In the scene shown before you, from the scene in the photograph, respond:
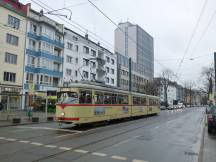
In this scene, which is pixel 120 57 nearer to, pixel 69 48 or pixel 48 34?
pixel 69 48

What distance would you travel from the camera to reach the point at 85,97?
18.6 m

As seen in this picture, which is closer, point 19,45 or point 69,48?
point 19,45

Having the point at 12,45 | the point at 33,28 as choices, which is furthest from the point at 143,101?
the point at 33,28

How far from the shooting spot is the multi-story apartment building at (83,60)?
58406mm

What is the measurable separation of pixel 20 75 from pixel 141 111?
22845 mm

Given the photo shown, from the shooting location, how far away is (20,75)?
4484 centimetres

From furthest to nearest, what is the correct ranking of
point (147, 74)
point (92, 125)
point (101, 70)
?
1. point (147, 74)
2. point (101, 70)
3. point (92, 125)

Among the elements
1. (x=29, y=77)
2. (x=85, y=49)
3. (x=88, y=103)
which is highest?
(x=85, y=49)

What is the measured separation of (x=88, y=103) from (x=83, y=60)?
45163 mm

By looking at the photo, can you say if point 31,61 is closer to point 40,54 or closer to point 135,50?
point 40,54

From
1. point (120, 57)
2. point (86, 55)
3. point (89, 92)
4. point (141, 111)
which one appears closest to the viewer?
point (89, 92)

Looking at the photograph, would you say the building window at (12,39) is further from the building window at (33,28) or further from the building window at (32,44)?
the building window at (33,28)

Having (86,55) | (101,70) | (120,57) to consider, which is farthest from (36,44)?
(120,57)

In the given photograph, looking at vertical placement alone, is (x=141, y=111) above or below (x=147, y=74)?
below
